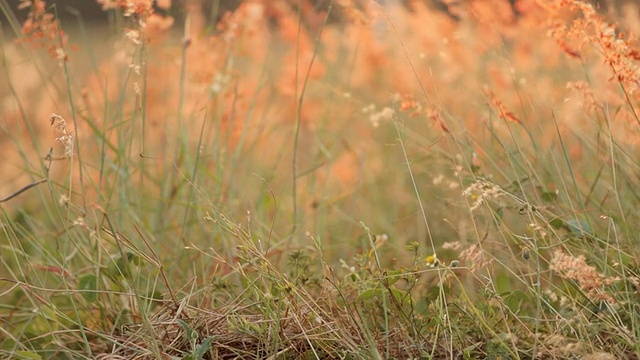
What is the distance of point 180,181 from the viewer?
2.39 meters

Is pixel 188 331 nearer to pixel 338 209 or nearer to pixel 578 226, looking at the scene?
pixel 578 226

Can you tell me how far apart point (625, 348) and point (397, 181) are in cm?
173

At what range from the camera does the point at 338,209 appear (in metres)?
2.38

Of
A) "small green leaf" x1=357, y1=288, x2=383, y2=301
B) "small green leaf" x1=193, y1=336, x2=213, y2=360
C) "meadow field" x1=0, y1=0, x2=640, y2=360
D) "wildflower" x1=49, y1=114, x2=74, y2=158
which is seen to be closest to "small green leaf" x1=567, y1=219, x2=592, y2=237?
"meadow field" x1=0, y1=0, x2=640, y2=360

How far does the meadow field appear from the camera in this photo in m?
1.51

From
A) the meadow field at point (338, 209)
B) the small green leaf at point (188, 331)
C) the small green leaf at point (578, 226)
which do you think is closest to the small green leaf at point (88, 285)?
the meadow field at point (338, 209)

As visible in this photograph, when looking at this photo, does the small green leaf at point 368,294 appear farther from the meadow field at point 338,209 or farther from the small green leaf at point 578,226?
the small green leaf at point 578,226

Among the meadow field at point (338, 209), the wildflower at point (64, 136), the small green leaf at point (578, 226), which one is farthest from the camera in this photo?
the small green leaf at point (578, 226)

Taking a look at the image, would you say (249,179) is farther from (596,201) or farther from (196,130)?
(596,201)

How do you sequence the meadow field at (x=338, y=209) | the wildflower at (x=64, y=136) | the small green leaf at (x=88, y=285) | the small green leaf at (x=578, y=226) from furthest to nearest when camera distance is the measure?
1. the small green leaf at (x=88, y=285)
2. the small green leaf at (x=578, y=226)
3. the meadow field at (x=338, y=209)
4. the wildflower at (x=64, y=136)

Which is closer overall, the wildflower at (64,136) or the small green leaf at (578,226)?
the wildflower at (64,136)

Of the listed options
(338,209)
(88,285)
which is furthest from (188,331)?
(338,209)

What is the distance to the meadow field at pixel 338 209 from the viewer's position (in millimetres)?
1511

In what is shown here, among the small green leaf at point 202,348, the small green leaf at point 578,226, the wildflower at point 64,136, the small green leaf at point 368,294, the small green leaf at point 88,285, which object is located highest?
the wildflower at point 64,136
